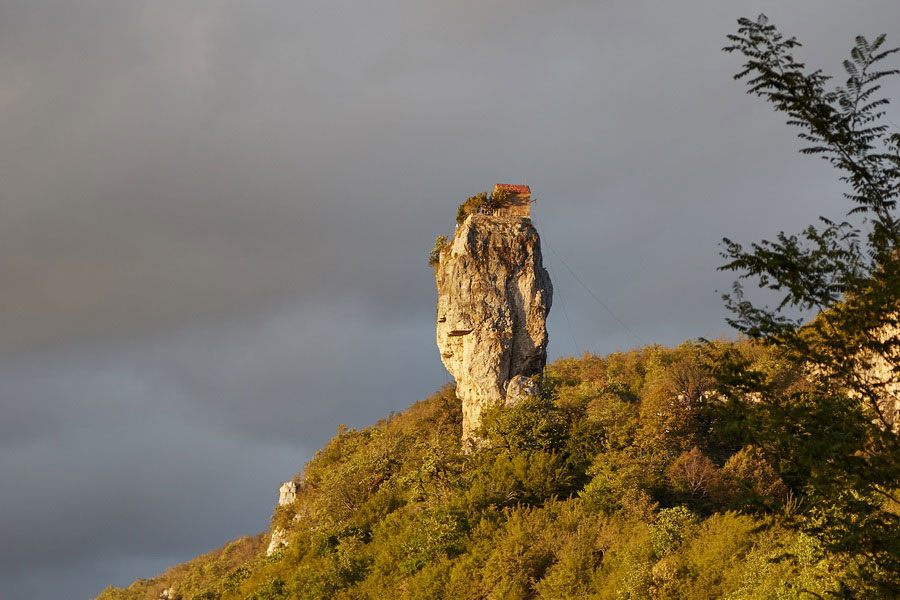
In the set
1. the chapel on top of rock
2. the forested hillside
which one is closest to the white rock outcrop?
the forested hillside

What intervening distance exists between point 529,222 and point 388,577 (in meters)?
28.0

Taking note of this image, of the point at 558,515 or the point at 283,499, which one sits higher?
the point at 283,499

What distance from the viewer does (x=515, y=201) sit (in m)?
73.1

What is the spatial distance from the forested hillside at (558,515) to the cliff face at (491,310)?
9.31 feet

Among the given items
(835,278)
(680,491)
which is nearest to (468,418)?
(680,491)

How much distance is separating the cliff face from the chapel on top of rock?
5.56 feet

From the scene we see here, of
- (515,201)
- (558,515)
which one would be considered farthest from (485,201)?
(558,515)

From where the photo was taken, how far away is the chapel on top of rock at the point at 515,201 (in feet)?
239

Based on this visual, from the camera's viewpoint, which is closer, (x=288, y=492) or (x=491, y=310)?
(x=491, y=310)

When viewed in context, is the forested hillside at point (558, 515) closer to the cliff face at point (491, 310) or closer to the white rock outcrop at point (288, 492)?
the cliff face at point (491, 310)

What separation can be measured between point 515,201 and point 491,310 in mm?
9322

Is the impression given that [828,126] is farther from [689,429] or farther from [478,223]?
[478,223]

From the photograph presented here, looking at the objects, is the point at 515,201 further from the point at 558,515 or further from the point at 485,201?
the point at 558,515

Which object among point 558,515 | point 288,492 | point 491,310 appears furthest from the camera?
point 288,492
